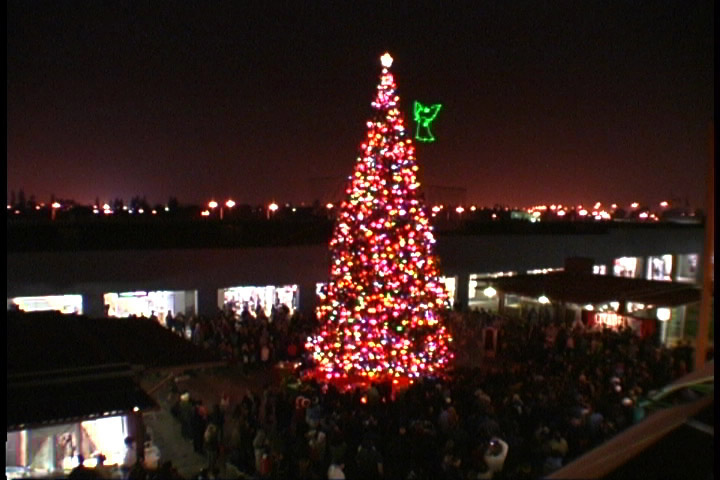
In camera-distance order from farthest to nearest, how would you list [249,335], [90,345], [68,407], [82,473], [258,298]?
[258,298] < [249,335] < [90,345] < [68,407] < [82,473]

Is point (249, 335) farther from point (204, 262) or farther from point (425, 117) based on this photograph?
point (425, 117)

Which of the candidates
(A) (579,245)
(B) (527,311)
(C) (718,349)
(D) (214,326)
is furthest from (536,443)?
(A) (579,245)

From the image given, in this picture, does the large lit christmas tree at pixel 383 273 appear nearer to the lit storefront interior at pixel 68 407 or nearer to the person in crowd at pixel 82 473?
the lit storefront interior at pixel 68 407

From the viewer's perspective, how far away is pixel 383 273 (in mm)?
12617

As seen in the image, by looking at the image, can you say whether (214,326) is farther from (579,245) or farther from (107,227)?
(579,245)

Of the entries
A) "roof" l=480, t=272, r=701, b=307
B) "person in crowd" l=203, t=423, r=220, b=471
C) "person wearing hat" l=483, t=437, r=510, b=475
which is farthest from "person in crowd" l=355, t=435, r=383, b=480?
"roof" l=480, t=272, r=701, b=307

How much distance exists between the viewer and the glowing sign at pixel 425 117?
14.9 meters

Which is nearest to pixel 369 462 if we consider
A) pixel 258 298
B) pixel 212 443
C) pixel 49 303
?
pixel 212 443

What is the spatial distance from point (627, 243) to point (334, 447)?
25917 mm

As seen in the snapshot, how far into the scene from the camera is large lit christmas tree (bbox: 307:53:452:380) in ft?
41.5

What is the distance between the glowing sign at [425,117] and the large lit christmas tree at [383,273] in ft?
6.17

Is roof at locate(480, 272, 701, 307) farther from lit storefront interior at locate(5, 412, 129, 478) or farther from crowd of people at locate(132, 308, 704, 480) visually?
lit storefront interior at locate(5, 412, 129, 478)

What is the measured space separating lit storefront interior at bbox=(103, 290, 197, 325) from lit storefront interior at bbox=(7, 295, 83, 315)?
811mm

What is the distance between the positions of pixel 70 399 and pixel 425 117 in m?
10.2
